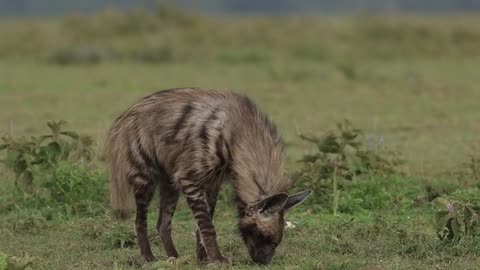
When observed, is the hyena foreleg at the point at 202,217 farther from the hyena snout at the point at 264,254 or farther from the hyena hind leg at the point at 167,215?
the hyena hind leg at the point at 167,215

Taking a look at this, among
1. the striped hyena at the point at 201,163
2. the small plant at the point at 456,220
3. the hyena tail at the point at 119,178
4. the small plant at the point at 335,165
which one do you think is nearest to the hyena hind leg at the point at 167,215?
the striped hyena at the point at 201,163

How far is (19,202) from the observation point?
9570mm

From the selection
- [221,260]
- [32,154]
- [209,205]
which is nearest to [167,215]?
[209,205]

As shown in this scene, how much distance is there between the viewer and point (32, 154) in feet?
31.1

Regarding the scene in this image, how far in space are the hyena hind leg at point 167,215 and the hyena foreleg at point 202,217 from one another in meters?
0.45

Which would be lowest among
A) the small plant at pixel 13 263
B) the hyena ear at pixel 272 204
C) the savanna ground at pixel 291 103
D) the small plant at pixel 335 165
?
the savanna ground at pixel 291 103

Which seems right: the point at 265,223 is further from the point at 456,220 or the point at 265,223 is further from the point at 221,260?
the point at 456,220

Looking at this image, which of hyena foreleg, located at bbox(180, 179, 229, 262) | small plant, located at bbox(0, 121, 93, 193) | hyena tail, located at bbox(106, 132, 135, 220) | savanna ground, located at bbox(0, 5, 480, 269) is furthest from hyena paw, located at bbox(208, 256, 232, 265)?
small plant, located at bbox(0, 121, 93, 193)

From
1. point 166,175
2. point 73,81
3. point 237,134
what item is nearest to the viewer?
point 237,134

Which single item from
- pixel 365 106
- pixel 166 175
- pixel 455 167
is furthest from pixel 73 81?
pixel 166 175

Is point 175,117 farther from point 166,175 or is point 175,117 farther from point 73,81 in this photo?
point 73,81

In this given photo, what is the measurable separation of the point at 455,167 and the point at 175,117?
174 inches

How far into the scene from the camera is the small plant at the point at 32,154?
30.8ft

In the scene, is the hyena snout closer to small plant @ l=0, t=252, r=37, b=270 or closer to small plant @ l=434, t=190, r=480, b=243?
small plant @ l=434, t=190, r=480, b=243
